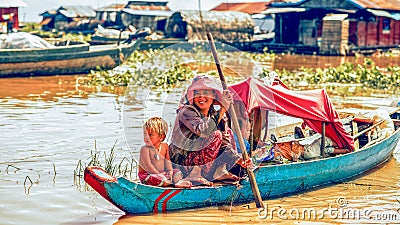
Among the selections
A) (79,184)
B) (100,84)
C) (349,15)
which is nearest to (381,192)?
(79,184)

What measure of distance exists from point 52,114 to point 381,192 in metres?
6.97

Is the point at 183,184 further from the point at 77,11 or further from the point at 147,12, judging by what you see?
the point at 77,11

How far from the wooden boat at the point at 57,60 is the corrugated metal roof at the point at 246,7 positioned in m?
A: 19.6

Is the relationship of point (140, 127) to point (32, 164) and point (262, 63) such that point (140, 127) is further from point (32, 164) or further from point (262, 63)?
point (262, 63)

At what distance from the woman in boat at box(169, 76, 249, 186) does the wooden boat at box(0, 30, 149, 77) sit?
41.2 feet

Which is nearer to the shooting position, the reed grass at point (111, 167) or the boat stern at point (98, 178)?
the boat stern at point (98, 178)

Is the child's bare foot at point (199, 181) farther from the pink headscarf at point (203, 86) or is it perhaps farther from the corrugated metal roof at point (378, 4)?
the corrugated metal roof at point (378, 4)

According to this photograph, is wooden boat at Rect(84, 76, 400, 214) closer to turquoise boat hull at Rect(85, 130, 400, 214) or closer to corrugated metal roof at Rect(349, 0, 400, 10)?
turquoise boat hull at Rect(85, 130, 400, 214)

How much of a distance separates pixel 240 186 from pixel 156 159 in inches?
38.4

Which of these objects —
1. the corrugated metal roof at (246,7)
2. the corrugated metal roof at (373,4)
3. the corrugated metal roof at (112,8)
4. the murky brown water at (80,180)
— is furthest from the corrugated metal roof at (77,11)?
the murky brown water at (80,180)

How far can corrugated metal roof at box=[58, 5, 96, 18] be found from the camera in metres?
50.8

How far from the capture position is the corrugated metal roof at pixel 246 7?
40.5 metres

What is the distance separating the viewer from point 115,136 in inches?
415

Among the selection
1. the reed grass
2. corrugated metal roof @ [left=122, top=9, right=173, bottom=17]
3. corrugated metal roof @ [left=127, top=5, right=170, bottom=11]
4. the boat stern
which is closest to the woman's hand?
the boat stern
